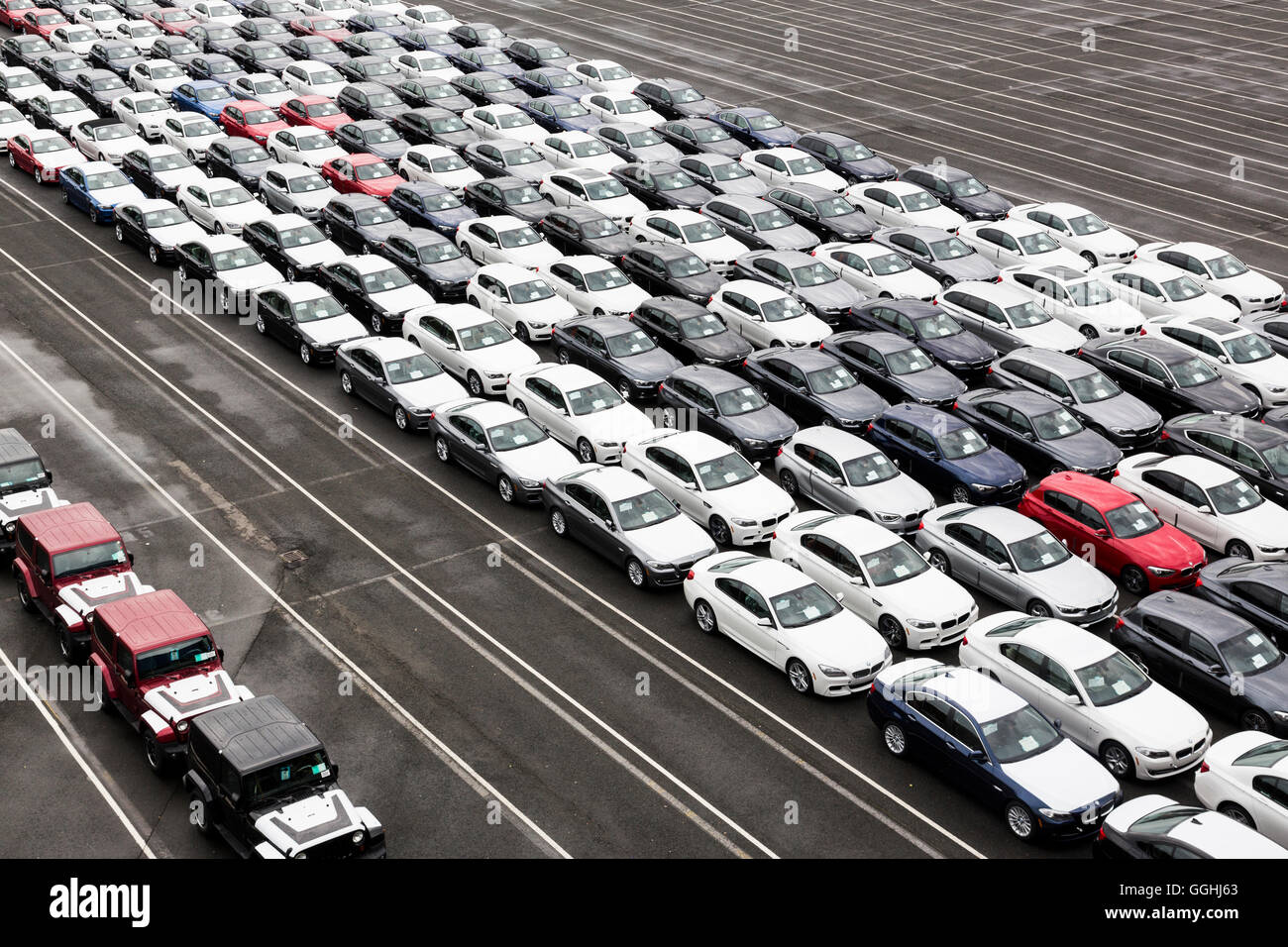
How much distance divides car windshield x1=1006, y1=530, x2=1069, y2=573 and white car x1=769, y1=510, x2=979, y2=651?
1149 millimetres

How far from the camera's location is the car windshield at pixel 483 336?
32438 millimetres

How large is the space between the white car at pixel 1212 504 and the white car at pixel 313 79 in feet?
108

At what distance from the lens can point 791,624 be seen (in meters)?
23.2

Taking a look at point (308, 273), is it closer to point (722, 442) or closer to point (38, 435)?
point (38, 435)

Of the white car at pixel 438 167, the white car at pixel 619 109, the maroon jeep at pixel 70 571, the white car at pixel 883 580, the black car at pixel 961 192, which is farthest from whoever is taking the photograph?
the white car at pixel 619 109

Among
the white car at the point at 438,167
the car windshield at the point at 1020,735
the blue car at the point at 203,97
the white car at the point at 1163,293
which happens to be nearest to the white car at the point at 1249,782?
the car windshield at the point at 1020,735

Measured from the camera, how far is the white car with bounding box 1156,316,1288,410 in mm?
31906

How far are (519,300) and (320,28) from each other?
1129 inches

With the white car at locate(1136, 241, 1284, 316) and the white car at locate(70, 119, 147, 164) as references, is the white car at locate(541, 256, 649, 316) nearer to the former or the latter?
the white car at locate(1136, 241, 1284, 316)

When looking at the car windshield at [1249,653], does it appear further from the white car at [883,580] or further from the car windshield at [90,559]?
the car windshield at [90,559]

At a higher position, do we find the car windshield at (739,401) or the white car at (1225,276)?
the white car at (1225,276)

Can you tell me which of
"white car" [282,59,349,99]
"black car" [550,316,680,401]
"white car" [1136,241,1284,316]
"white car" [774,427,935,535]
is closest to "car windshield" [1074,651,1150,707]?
"white car" [774,427,935,535]

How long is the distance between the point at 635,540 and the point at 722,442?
11.6 ft
